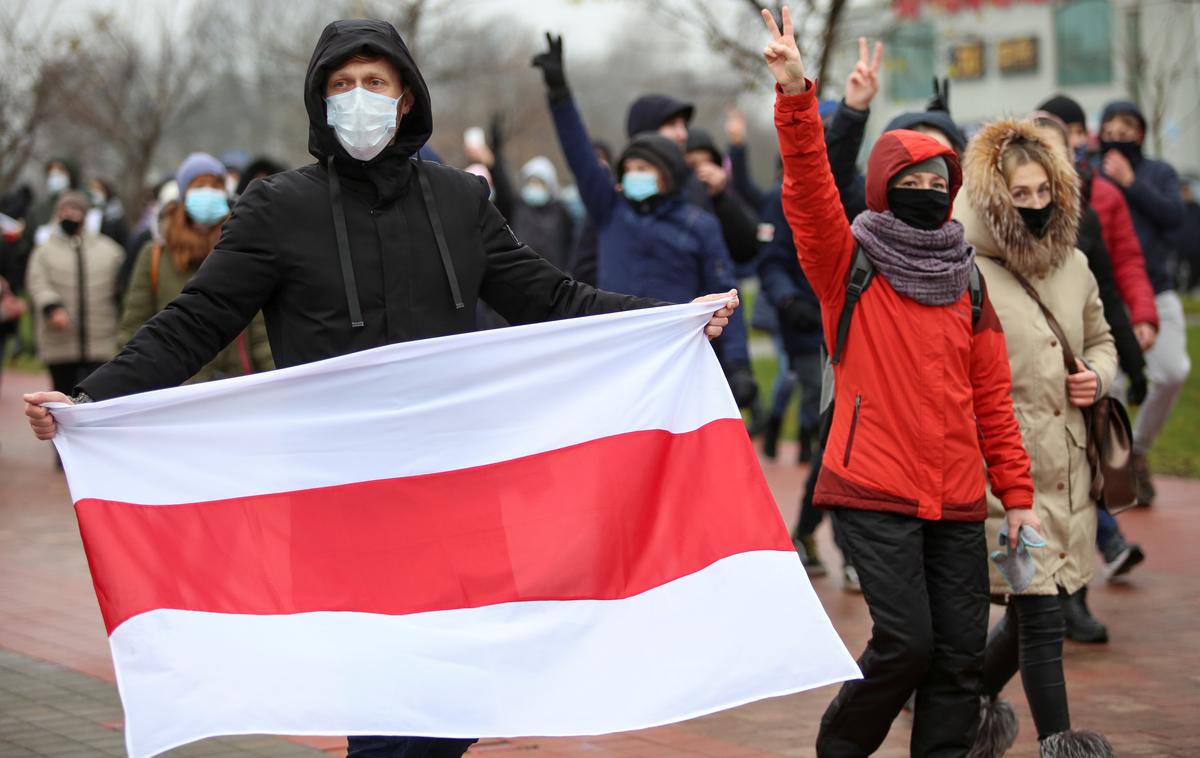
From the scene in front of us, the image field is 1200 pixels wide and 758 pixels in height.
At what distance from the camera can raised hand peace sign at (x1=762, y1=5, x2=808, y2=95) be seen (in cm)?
460

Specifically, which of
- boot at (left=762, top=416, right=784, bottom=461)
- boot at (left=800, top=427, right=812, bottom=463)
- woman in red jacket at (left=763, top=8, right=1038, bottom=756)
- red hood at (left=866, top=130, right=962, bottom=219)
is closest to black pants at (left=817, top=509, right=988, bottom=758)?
woman in red jacket at (left=763, top=8, right=1038, bottom=756)

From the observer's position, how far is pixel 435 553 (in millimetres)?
4082

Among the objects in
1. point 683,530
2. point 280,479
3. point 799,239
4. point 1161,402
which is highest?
point 799,239

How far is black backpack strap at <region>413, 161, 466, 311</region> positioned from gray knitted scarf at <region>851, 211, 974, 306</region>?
1394mm

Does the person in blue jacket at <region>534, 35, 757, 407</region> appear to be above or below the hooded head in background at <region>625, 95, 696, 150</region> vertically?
below

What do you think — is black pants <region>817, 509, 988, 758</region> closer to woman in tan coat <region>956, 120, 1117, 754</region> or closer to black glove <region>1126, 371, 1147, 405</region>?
woman in tan coat <region>956, 120, 1117, 754</region>

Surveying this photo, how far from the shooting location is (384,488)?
163 inches

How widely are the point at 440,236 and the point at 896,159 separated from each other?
154 centimetres

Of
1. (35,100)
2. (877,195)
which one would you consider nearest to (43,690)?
(877,195)

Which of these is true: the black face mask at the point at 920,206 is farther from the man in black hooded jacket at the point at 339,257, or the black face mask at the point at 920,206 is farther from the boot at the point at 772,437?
the boot at the point at 772,437

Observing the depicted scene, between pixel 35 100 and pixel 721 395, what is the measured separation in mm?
20604

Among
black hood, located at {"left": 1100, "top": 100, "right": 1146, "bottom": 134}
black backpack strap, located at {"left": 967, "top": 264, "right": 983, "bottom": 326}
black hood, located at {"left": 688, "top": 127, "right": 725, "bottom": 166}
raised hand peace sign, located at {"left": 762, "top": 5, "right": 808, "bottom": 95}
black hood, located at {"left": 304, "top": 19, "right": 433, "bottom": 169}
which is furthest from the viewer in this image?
black hood, located at {"left": 688, "top": 127, "right": 725, "bottom": 166}

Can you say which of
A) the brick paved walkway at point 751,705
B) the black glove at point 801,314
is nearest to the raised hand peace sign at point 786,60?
the brick paved walkway at point 751,705

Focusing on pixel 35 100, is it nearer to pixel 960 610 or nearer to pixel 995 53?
pixel 960 610
